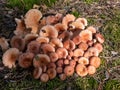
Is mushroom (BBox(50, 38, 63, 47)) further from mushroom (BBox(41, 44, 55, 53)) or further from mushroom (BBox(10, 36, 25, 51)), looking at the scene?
mushroom (BBox(10, 36, 25, 51))

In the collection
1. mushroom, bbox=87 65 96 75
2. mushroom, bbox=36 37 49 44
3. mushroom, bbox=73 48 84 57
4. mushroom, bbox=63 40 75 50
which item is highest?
mushroom, bbox=36 37 49 44

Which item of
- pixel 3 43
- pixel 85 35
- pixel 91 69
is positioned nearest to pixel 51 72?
pixel 91 69

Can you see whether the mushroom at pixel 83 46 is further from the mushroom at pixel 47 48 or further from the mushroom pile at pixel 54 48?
the mushroom at pixel 47 48

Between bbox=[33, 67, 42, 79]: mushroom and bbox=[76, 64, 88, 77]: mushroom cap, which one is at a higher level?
bbox=[33, 67, 42, 79]: mushroom

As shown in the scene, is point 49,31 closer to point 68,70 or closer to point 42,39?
point 42,39

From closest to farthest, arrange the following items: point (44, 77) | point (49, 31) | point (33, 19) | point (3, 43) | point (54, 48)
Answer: point (44, 77) → point (54, 48) → point (49, 31) → point (3, 43) → point (33, 19)

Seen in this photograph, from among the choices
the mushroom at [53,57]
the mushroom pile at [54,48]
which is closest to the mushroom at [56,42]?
the mushroom pile at [54,48]

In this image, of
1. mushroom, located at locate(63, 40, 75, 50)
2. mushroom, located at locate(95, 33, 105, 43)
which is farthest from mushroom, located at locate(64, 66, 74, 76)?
mushroom, located at locate(95, 33, 105, 43)
